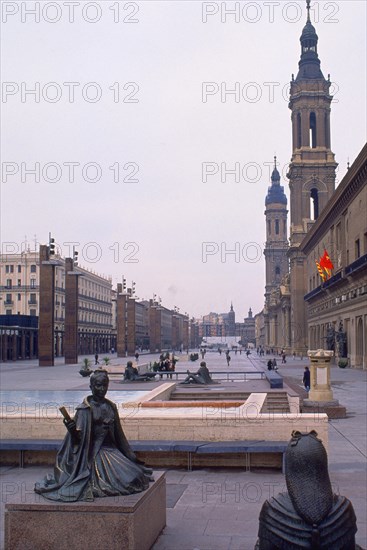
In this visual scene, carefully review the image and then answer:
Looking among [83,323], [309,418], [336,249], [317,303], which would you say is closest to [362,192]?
[336,249]

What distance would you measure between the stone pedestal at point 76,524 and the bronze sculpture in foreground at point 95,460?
5.4 inches

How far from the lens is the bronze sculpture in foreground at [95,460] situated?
6738 mm

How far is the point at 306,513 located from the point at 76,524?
3.27 meters

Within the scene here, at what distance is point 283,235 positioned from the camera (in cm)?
15550

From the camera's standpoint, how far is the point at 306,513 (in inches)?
158

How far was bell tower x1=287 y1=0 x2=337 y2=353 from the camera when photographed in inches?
3423

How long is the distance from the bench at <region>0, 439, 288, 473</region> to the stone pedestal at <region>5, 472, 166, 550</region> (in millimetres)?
4384

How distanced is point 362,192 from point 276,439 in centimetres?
3935

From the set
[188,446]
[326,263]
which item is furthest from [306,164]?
[188,446]

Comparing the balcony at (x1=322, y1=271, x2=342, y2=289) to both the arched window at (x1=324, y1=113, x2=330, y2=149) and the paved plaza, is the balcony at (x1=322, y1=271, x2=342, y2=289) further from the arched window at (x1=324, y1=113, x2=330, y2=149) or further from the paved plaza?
the paved plaza

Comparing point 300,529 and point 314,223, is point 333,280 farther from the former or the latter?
point 300,529

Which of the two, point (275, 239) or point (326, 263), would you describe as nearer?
point (326, 263)

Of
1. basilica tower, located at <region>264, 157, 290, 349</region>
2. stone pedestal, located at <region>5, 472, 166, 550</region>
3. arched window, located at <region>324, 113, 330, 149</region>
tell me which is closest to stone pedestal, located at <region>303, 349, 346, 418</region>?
stone pedestal, located at <region>5, 472, 166, 550</region>

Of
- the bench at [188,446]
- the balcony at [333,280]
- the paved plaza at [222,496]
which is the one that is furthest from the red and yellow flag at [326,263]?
the bench at [188,446]
